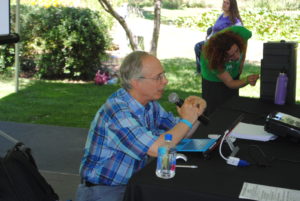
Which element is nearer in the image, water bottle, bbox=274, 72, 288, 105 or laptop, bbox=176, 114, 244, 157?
laptop, bbox=176, 114, 244, 157

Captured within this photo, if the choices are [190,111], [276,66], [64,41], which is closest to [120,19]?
[64,41]

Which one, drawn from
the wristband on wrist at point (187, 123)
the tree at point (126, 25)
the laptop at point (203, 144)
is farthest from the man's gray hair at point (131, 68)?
the tree at point (126, 25)

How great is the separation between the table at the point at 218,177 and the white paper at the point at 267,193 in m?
0.03

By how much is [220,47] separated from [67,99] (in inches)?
134

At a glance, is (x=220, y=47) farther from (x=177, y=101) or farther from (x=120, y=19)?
(x=120, y=19)

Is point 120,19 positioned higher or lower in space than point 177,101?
higher

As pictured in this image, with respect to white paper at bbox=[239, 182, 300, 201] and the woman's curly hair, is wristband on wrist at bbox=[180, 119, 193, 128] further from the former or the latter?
the woman's curly hair

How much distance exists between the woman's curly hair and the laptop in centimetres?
145

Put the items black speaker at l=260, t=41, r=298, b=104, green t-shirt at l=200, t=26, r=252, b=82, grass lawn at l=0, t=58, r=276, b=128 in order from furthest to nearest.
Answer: grass lawn at l=0, t=58, r=276, b=128 → green t-shirt at l=200, t=26, r=252, b=82 → black speaker at l=260, t=41, r=298, b=104

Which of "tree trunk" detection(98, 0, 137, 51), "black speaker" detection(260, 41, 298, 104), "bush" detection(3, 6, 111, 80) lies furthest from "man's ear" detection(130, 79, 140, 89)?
"bush" detection(3, 6, 111, 80)

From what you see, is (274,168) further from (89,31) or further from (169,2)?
(169,2)

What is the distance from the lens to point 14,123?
5.45 metres

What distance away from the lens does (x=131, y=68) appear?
7.32 feet

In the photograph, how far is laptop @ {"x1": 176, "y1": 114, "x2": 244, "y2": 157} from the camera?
2156 mm
